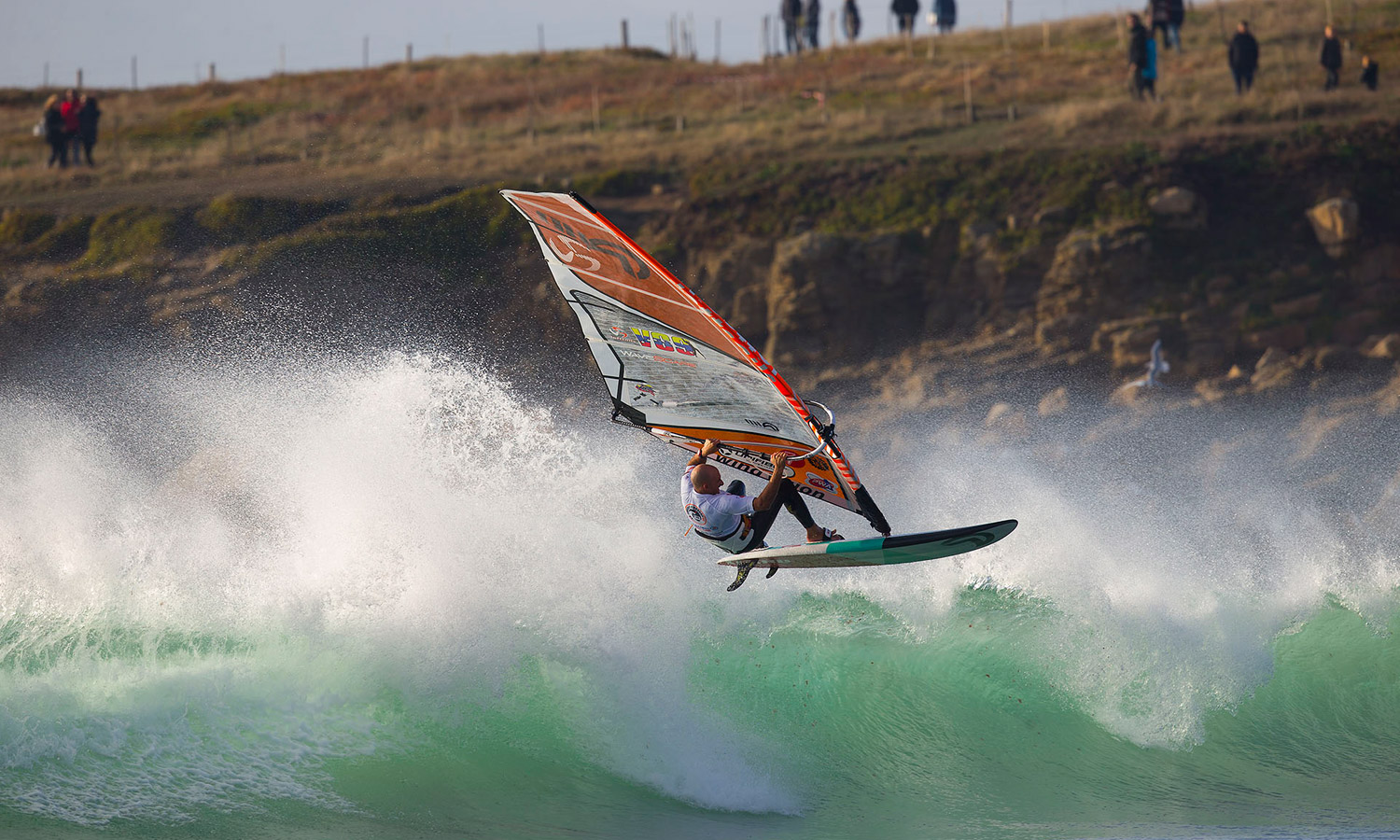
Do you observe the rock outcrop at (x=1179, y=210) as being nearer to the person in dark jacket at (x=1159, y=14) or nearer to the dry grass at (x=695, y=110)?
the dry grass at (x=695, y=110)

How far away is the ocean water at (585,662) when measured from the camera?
30.7 feet

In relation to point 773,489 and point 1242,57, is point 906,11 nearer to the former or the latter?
point 1242,57

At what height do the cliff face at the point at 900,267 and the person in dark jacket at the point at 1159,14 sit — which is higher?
the person in dark jacket at the point at 1159,14

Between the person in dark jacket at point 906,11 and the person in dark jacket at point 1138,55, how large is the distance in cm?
1059

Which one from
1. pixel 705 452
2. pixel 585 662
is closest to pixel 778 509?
pixel 705 452

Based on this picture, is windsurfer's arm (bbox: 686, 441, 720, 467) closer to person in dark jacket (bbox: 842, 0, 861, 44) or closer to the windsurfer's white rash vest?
the windsurfer's white rash vest

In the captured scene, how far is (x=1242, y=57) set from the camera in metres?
24.5

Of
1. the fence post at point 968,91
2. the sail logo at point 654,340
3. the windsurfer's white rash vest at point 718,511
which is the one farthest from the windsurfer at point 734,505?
the fence post at point 968,91

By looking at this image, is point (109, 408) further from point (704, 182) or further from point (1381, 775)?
point (1381, 775)

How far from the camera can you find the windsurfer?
28.5ft

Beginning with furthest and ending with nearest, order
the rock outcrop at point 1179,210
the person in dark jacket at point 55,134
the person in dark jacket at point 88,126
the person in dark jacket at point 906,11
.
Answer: the person in dark jacket at point 906,11 < the person in dark jacket at point 88,126 < the person in dark jacket at point 55,134 < the rock outcrop at point 1179,210

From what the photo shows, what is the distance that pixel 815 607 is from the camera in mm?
12219

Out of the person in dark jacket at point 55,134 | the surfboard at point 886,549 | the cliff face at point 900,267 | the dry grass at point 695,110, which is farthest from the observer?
the person in dark jacket at point 55,134

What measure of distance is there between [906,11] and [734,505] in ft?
95.1
